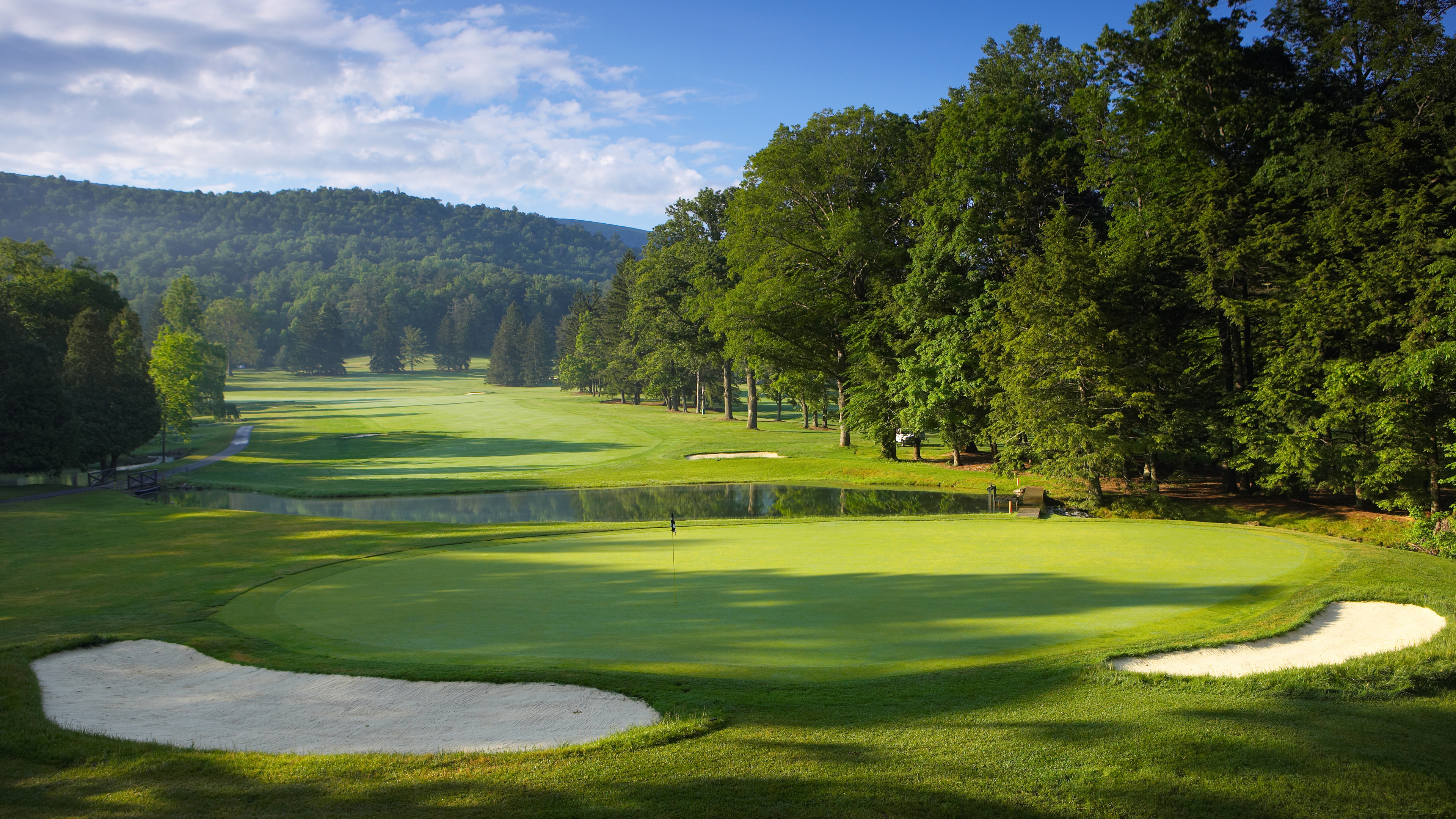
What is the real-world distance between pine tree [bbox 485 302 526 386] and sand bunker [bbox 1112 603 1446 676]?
123 m

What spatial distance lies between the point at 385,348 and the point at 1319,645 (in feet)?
497

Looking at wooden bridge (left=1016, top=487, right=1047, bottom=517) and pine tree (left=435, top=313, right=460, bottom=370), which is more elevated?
pine tree (left=435, top=313, right=460, bottom=370)

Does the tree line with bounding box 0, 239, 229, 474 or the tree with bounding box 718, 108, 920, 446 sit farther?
the tree with bounding box 718, 108, 920, 446

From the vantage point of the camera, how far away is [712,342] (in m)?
58.7

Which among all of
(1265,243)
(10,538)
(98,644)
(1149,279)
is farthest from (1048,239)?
(10,538)

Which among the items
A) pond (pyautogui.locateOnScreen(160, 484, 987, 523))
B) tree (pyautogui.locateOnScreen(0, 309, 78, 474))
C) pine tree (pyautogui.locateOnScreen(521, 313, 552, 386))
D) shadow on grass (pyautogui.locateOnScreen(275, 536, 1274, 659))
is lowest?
pond (pyautogui.locateOnScreen(160, 484, 987, 523))

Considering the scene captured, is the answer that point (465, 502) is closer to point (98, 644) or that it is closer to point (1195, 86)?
point (98, 644)

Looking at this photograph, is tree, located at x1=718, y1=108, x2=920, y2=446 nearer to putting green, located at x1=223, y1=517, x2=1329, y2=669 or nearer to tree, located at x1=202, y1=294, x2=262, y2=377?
putting green, located at x1=223, y1=517, x2=1329, y2=669

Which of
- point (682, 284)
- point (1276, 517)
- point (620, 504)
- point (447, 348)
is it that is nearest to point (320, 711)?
point (620, 504)

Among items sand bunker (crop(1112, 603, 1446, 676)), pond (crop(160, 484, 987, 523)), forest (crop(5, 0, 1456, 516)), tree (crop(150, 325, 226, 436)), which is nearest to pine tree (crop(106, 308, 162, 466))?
forest (crop(5, 0, 1456, 516))

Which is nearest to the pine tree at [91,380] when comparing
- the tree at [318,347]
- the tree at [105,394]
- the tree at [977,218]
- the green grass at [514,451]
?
the tree at [105,394]

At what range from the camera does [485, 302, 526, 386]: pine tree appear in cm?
12500

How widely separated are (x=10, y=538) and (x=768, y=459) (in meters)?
28.5

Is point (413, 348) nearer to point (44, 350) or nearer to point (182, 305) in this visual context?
point (182, 305)
